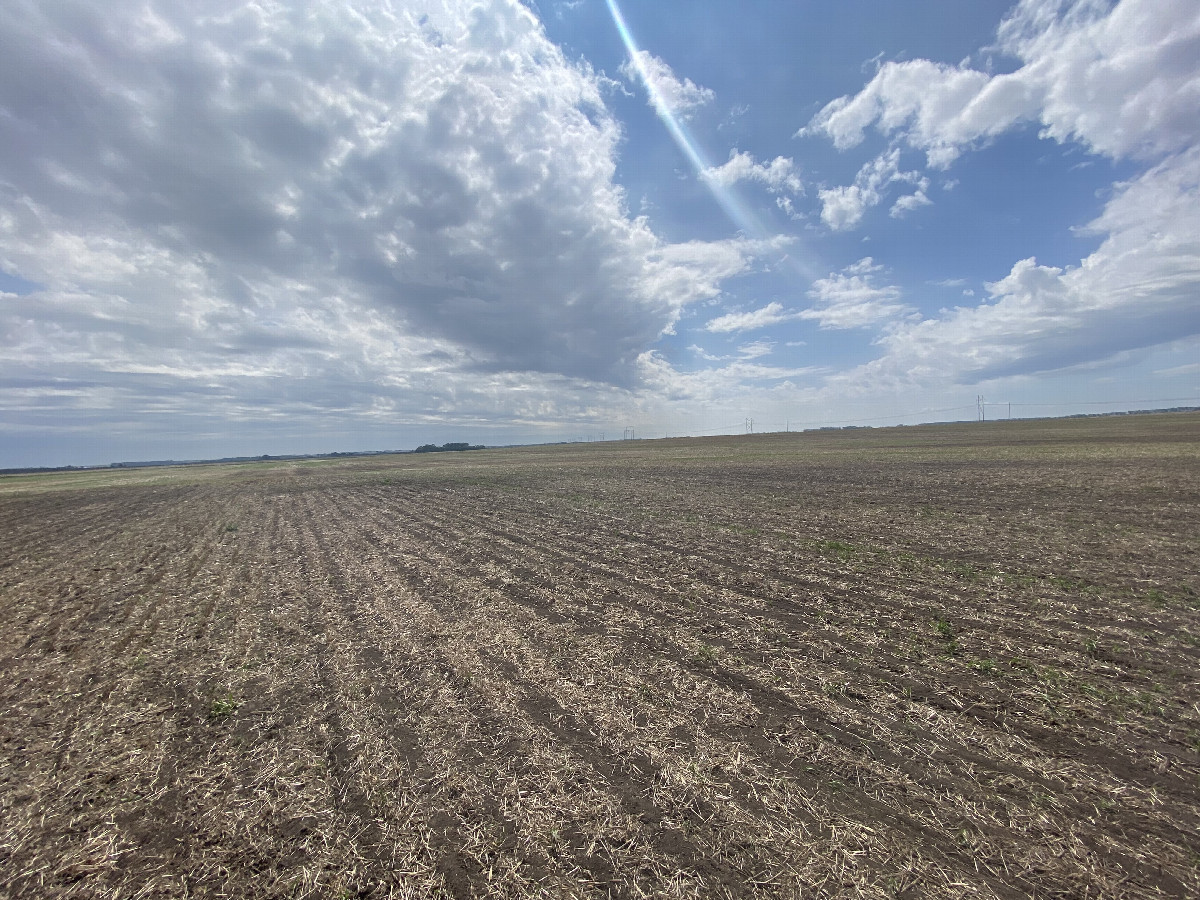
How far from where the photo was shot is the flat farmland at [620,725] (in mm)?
3773

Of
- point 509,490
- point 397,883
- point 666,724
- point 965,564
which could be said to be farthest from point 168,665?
point 509,490

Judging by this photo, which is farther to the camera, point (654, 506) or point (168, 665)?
point (654, 506)

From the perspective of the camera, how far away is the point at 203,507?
95.6 feet

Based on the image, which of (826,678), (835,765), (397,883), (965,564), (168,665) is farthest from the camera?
(965,564)

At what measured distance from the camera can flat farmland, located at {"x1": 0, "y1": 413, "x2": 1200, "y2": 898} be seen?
3.77 metres

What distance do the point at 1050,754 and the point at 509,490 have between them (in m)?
30.6

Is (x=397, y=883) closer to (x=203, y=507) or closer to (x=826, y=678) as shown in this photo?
(x=826, y=678)

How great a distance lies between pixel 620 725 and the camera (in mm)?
5613

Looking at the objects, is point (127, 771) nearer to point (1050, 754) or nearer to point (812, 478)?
point (1050, 754)

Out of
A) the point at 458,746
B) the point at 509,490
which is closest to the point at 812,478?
the point at 509,490

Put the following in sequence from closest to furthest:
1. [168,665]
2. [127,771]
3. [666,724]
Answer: [127,771] → [666,724] → [168,665]

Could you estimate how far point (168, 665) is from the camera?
766 centimetres

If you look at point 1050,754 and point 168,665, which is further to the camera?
point 168,665

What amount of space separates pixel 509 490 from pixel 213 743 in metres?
27.8
